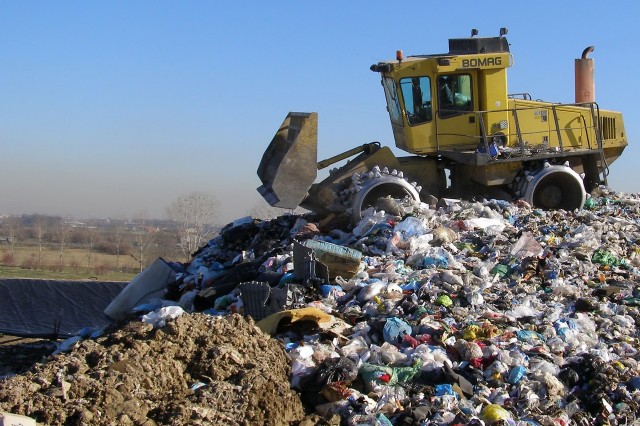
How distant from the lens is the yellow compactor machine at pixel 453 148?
10.1 meters

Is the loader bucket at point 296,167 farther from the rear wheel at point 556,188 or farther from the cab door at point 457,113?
the rear wheel at point 556,188

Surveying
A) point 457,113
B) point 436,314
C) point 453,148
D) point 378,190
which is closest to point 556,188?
point 453,148

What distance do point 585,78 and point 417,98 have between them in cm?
326

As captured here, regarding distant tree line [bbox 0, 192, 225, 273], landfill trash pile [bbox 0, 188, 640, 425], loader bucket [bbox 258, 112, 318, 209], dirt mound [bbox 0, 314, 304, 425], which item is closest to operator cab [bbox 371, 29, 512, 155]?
landfill trash pile [bbox 0, 188, 640, 425]

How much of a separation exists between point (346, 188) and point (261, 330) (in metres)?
4.37

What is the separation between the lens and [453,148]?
35.6 ft

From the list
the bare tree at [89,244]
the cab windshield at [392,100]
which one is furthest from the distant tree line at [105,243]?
the cab windshield at [392,100]

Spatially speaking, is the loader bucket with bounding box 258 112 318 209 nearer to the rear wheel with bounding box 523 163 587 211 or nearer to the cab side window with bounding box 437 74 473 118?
the cab side window with bounding box 437 74 473 118

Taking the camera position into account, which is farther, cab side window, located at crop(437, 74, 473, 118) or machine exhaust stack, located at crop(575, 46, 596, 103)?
machine exhaust stack, located at crop(575, 46, 596, 103)

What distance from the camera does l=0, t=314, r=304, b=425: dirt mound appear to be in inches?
192

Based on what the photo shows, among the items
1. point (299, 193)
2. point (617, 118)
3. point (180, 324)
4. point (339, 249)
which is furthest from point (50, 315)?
point (617, 118)

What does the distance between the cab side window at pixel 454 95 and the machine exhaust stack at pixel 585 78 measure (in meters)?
2.51

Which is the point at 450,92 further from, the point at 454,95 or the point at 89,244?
the point at 89,244

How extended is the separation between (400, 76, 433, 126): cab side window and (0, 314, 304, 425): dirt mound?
5.50m
